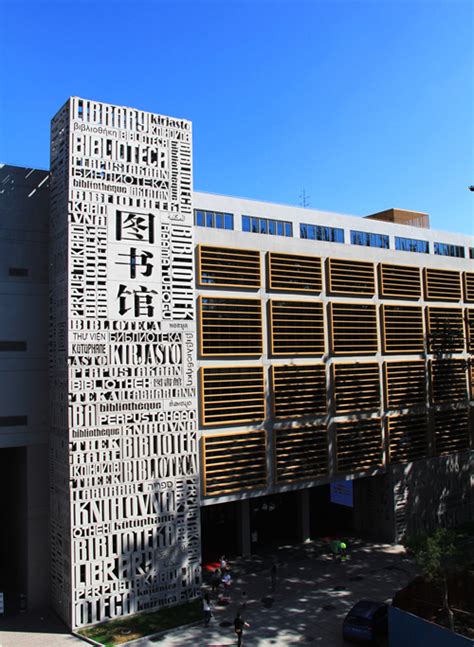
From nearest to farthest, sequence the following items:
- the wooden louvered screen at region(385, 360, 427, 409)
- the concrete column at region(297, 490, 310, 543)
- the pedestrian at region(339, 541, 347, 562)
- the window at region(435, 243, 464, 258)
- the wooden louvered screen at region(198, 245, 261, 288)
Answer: the wooden louvered screen at region(198, 245, 261, 288) < the pedestrian at region(339, 541, 347, 562) < the concrete column at region(297, 490, 310, 543) < the wooden louvered screen at region(385, 360, 427, 409) < the window at region(435, 243, 464, 258)

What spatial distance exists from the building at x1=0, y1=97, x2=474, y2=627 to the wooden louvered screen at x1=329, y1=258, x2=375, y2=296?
16 centimetres

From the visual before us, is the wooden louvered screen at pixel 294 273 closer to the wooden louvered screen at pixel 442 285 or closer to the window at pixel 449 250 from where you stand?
the wooden louvered screen at pixel 442 285

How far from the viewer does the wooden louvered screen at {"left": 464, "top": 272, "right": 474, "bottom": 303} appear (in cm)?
4453

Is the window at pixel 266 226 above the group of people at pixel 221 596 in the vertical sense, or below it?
above

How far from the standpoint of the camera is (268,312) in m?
34.3

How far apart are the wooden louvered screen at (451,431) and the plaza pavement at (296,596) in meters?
8.71

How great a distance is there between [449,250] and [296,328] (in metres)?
19.6

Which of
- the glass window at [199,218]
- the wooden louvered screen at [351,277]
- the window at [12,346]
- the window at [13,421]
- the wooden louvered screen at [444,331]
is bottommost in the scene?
the window at [13,421]

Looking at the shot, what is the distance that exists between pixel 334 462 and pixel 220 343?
1122 cm

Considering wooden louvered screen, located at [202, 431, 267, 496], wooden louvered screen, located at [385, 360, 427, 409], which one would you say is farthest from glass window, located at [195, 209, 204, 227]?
wooden louvered screen, located at [385, 360, 427, 409]

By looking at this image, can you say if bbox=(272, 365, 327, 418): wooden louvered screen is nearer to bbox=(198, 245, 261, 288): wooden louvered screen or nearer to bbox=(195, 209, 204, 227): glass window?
bbox=(198, 245, 261, 288): wooden louvered screen

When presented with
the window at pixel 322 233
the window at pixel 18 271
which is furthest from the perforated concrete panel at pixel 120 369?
the window at pixel 322 233

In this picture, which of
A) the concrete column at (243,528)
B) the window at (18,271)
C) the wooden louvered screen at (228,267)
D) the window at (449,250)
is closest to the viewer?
the window at (18,271)

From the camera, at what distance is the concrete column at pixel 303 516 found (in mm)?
38125
